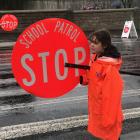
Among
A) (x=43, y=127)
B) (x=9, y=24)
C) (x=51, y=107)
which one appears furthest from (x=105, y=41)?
(x=9, y=24)

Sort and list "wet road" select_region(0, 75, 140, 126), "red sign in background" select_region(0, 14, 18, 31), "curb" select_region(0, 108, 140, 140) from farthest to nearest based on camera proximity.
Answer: "red sign in background" select_region(0, 14, 18, 31), "wet road" select_region(0, 75, 140, 126), "curb" select_region(0, 108, 140, 140)

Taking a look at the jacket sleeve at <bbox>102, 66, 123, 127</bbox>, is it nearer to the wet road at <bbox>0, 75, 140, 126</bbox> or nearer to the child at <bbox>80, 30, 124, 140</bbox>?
the child at <bbox>80, 30, 124, 140</bbox>

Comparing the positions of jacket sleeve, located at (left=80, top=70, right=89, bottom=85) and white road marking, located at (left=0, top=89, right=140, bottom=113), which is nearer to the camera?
jacket sleeve, located at (left=80, top=70, right=89, bottom=85)

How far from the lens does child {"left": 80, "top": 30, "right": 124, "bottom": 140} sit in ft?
14.3

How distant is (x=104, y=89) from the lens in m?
4.36

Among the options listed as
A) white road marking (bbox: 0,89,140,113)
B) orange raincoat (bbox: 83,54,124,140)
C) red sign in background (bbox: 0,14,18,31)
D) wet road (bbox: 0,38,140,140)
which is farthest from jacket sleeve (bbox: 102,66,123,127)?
red sign in background (bbox: 0,14,18,31)

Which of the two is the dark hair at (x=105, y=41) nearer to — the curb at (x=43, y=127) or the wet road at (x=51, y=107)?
the wet road at (x=51, y=107)

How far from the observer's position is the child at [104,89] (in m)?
4.36

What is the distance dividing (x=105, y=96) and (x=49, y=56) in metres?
0.68

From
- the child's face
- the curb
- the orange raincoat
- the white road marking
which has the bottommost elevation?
the white road marking

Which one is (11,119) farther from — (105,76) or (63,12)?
(63,12)

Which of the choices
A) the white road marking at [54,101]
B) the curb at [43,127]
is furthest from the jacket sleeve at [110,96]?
the white road marking at [54,101]

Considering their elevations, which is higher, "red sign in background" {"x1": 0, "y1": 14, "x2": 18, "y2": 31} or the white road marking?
the white road marking

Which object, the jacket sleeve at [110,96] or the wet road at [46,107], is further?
the wet road at [46,107]
